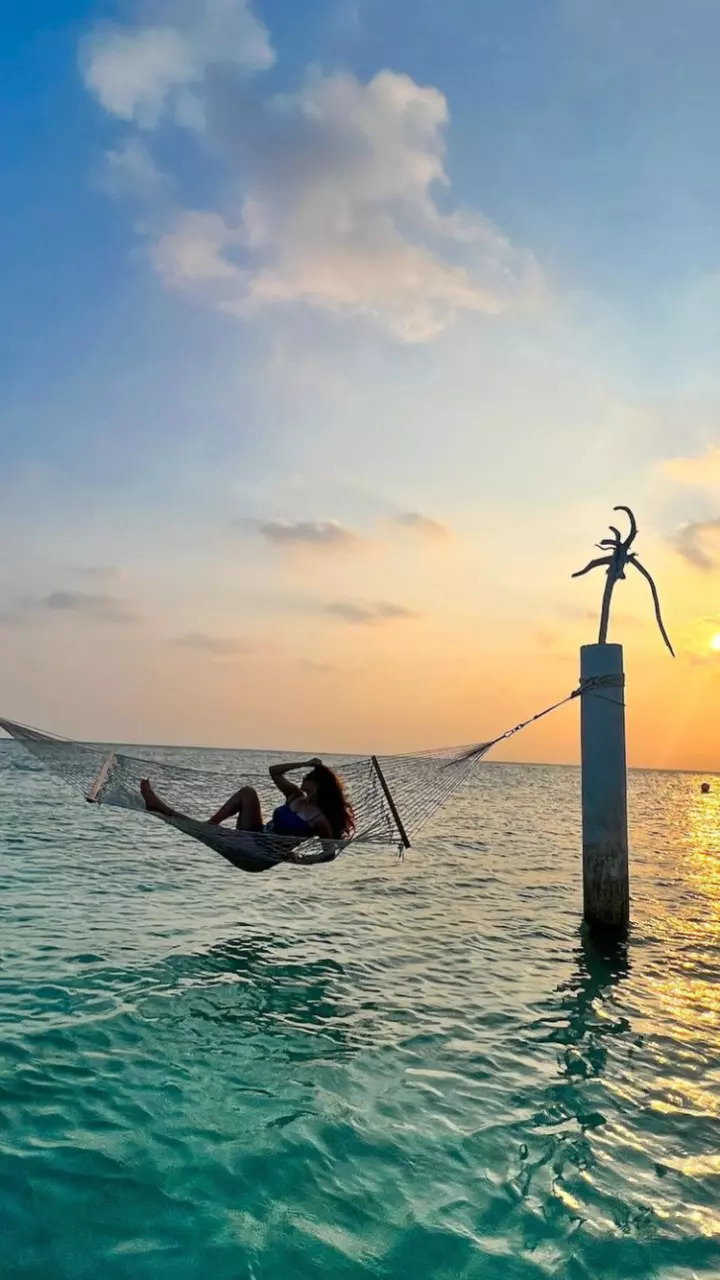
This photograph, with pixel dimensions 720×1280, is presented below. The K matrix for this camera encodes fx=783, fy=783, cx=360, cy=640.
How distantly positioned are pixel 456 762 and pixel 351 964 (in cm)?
221

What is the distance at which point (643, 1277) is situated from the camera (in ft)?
10.3

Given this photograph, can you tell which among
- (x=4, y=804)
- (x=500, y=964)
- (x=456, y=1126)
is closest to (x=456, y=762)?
(x=500, y=964)

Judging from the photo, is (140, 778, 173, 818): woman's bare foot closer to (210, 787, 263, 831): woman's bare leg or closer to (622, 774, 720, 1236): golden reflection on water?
(210, 787, 263, 831): woman's bare leg

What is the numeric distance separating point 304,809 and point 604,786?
9.98ft

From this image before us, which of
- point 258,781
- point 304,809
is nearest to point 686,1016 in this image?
point 304,809

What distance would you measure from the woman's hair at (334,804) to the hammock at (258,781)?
146 millimetres

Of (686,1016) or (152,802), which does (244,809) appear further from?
(686,1016)

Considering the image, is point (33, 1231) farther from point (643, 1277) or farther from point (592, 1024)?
point (592, 1024)

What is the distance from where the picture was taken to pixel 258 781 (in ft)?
25.6

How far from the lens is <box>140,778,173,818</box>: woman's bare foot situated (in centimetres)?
687

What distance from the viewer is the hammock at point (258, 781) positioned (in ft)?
22.3

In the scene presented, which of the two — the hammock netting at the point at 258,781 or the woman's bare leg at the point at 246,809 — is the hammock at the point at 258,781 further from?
the woman's bare leg at the point at 246,809

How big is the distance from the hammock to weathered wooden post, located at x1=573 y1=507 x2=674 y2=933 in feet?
1.15

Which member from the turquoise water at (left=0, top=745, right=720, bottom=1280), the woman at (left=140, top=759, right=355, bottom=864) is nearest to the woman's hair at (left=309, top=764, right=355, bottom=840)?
the woman at (left=140, top=759, right=355, bottom=864)
